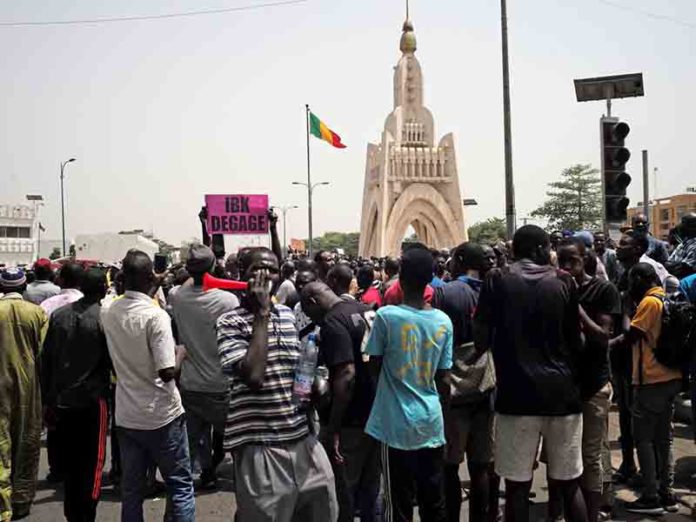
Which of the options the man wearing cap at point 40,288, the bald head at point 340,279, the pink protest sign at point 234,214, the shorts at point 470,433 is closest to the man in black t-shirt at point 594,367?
the shorts at point 470,433

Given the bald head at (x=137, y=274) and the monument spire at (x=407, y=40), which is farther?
the monument spire at (x=407, y=40)

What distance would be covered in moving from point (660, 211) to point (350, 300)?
78020 mm

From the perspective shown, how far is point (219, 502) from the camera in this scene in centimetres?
582

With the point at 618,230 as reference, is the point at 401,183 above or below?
above

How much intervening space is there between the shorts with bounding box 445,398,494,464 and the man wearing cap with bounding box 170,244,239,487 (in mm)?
1923

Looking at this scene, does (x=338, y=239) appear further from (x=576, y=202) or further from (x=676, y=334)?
(x=676, y=334)

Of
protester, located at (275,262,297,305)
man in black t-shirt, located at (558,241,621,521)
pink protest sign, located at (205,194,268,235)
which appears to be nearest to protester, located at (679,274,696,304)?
man in black t-shirt, located at (558,241,621,521)

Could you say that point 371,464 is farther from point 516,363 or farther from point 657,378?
point 657,378

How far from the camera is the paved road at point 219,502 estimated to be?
5.39 m

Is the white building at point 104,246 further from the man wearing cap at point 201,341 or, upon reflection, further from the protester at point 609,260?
the man wearing cap at point 201,341

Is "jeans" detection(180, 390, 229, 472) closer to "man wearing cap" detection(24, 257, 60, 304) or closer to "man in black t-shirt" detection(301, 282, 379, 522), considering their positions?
"man in black t-shirt" detection(301, 282, 379, 522)

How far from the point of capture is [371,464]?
14.3 ft

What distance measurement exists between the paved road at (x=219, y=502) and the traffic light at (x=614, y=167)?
303 centimetres

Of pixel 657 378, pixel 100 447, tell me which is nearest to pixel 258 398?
pixel 100 447
